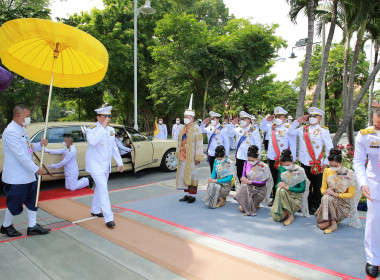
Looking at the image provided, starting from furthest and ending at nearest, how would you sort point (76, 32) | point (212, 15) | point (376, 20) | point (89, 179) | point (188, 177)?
point (212, 15), point (376, 20), point (89, 179), point (188, 177), point (76, 32)

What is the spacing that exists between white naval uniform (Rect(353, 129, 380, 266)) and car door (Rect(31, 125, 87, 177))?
5.99 m

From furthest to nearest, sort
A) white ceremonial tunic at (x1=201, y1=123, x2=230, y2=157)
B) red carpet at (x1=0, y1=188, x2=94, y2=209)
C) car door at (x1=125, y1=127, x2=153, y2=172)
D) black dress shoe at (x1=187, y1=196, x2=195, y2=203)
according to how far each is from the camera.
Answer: car door at (x1=125, y1=127, x2=153, y2=172)
white ceremonial tunic at (x1=201, y1=123, x2=230, y2=157)
red carpet at (x1=0, y1=188, x2=94, y2=209)
black dress shoe at (x1=187, y1=196, x2=195, y2=203)

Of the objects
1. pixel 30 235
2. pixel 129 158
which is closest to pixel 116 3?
pixel 129 158

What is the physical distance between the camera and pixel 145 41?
20172 millimetres

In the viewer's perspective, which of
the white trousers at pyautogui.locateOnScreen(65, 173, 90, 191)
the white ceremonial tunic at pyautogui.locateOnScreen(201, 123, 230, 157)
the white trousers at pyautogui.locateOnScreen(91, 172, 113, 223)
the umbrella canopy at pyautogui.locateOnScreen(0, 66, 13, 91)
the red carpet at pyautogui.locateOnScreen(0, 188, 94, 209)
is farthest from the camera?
the white ceremonial tunic at pyautogui.locateOnScreen(201, 123, 230, 157)

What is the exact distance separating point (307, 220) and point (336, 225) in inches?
21.1

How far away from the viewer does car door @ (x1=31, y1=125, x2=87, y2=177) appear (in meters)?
6.38

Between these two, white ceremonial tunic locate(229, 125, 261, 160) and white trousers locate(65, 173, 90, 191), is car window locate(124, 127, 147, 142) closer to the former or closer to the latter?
white trousers locate(65, 173, 90, 191)

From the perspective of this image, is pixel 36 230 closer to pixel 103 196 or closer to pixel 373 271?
pixel 103 196

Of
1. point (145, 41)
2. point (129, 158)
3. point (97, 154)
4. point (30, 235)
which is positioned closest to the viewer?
point (30, 235)

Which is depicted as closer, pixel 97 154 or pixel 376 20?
pixel 97 154

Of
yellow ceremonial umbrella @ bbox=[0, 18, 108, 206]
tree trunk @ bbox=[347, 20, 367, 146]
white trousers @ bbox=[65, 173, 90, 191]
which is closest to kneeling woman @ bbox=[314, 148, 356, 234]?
yellow ceremonial umbrella @ bbox=[0, 18, 108, 206]

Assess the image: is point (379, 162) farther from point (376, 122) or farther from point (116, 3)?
point (116, 3)

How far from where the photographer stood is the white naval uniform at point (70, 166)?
630 centimetres
